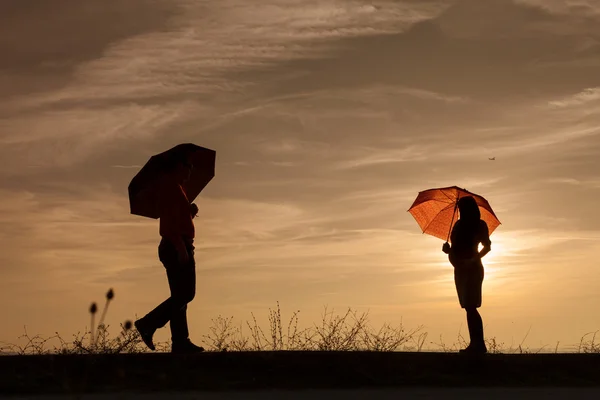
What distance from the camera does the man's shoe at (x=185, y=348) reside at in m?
10.9

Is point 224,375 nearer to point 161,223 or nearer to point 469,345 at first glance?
point 161,223

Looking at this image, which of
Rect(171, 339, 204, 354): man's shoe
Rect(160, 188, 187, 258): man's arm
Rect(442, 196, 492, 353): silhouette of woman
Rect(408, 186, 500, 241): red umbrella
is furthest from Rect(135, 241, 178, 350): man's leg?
Rect(408, 186, 500, 241): red umbrella

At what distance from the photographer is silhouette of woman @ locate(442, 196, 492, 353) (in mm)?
11820

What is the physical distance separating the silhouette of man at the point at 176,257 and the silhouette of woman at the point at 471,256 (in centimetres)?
365

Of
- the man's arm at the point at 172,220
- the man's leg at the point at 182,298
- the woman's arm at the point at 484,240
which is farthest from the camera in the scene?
the woman's arm at the point at 484,240

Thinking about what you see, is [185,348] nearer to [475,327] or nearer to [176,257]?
[176,257]

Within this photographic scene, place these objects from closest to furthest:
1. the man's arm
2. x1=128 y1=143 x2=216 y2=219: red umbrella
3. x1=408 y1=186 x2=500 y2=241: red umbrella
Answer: the man's arm, x1=128 y1=143 x2=216 y2=219: red umbrella, x1=408 y1=186 x2=500 y2=241: red umbrella

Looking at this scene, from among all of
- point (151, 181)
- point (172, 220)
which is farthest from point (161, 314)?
point (151, 181)

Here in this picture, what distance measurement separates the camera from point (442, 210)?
13438 millimetres

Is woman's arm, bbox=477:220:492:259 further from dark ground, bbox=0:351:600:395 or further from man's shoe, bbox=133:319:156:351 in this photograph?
man's shoe, bbox=133:319:156:351

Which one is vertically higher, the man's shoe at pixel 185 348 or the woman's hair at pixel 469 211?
the woman's hair at pixel 469 211

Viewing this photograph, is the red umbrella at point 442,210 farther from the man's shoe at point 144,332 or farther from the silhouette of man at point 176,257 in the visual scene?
the man's shoe at point 144,332

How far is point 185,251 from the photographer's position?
34.8ft

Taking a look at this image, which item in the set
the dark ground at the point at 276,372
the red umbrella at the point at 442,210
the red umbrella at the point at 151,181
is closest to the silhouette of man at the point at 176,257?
the red umbrella at the point at 151,181
